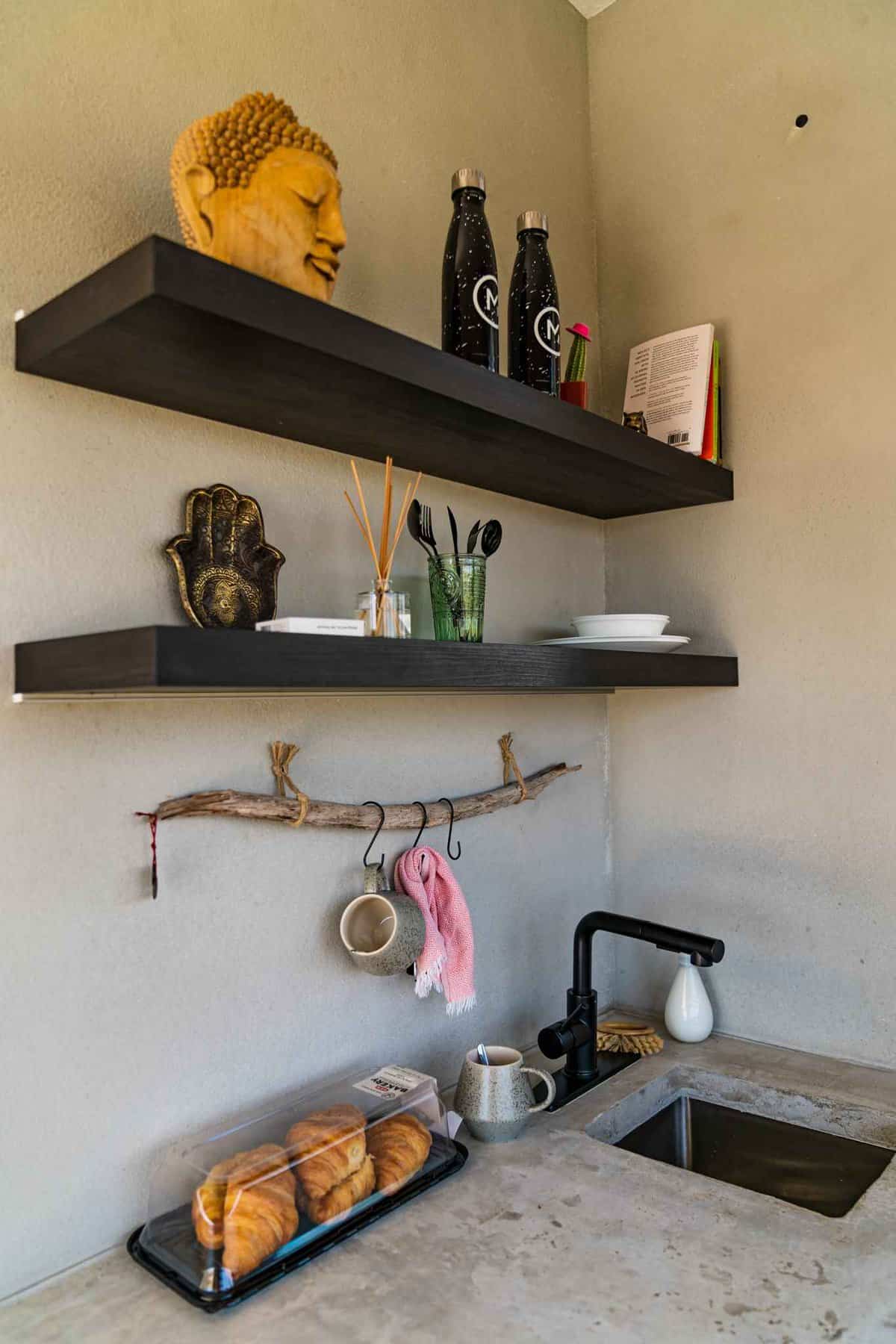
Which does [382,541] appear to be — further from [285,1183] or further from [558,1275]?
[558,1275]

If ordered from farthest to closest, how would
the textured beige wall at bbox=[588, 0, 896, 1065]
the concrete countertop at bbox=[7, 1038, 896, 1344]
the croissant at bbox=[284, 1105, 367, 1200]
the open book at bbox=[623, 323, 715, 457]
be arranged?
the open book at bbox=[623, 323, 715, 457] → the textured beige wall at bbox=[588, 0, 896, 1065] → the croissant at bbox=[284, 1105, 367, 1200] → the concrete countertop at bbox=[7, 1038, 896, 1344]

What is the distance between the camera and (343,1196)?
103 cm

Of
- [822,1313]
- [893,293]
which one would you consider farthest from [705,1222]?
[893,293]

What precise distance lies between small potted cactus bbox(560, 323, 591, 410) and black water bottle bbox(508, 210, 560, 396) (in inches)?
5.5

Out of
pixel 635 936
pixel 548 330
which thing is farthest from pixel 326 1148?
pixel 548 330

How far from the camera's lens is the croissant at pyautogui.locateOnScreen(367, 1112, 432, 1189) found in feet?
3.57

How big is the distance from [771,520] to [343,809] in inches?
Answer: 36.1

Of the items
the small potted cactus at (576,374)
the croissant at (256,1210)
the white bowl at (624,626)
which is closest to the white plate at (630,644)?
the white bowl at (624,626)

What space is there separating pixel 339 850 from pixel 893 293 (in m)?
1.23

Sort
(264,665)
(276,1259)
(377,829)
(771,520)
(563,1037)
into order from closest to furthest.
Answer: (264,665) → (276,1259) → (377,829) → (563,1037) → (771,520)

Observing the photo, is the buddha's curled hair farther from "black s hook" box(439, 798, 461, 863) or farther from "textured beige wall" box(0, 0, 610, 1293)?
"black s hook" box(439, 798, 461, 863)

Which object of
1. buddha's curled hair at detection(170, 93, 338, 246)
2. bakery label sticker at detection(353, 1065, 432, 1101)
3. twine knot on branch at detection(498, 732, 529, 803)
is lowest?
bakery label sticker at detection(353, 1065, 432, 1101)

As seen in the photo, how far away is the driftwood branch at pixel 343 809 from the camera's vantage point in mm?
1092

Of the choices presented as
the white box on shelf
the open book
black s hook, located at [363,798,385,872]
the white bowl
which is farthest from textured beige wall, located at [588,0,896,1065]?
the white box on shelf
